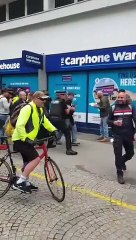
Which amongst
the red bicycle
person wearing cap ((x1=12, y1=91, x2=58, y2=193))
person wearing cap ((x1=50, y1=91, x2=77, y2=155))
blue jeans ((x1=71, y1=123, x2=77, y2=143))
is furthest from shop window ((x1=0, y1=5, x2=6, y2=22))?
the red bicycle

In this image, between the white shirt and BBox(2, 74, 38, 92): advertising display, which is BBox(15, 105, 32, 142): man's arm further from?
BBox(2, 74, 38, 92): advertising display

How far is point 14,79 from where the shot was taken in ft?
57.1

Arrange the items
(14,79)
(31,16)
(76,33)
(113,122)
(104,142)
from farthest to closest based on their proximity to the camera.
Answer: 1. (14,79)
2. (31,16)
3. (76,33)
4. (104,142)
5. (113,122)

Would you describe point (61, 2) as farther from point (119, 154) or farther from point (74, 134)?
point (119, 154)

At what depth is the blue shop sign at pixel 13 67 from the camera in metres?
16.4

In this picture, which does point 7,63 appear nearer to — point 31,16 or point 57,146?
point 31,16

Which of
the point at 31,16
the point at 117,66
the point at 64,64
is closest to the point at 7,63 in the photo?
the point at 31,16

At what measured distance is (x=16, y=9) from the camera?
17.3 metres

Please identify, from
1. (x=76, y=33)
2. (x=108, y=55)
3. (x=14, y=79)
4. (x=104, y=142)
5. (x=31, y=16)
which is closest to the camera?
(x=104, y=142)

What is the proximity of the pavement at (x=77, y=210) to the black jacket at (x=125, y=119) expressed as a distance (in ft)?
3.06

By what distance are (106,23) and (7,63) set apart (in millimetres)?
6356

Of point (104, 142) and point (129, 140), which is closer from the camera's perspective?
point (129, 140)

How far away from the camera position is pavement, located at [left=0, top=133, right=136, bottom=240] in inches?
178

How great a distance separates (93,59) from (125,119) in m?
6.50
